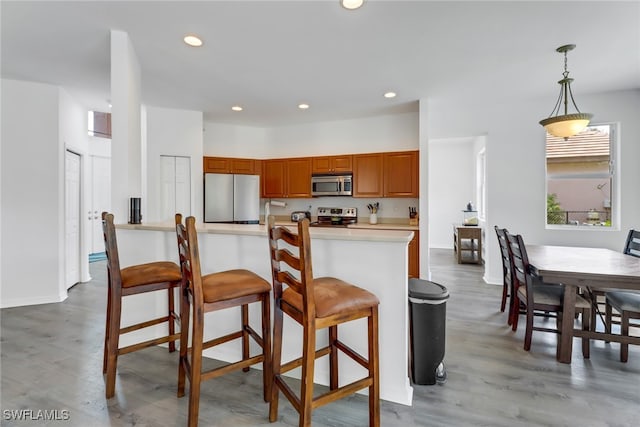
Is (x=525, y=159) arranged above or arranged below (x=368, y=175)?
above

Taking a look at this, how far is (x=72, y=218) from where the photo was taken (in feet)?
15.4

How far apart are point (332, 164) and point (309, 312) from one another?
4104mm

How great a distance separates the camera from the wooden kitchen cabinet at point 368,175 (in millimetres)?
5070

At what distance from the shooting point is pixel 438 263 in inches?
251

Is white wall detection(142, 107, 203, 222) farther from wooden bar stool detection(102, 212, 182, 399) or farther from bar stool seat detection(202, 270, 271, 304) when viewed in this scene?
bar stool seat detection(202, 270, 271, 304)

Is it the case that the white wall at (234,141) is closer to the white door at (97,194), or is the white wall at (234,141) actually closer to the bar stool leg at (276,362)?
the white door at (97,194)

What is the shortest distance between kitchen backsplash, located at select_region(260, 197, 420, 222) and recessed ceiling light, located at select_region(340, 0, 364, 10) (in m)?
3.36

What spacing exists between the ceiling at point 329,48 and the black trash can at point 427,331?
208 centimetres

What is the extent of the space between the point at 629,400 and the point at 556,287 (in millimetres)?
1028

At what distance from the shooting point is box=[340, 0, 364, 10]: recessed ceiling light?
2.26 meters

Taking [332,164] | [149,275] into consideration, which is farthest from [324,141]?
[149,275]

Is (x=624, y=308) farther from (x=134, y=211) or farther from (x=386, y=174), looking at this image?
(x=134, y=211)

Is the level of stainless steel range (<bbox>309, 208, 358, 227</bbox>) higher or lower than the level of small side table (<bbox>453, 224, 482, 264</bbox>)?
higher

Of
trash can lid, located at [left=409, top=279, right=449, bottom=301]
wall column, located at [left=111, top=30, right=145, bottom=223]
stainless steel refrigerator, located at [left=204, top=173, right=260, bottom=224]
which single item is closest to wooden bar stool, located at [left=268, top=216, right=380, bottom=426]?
trash can lid, located at [left=409, top=279, right=449, bottom=301]
